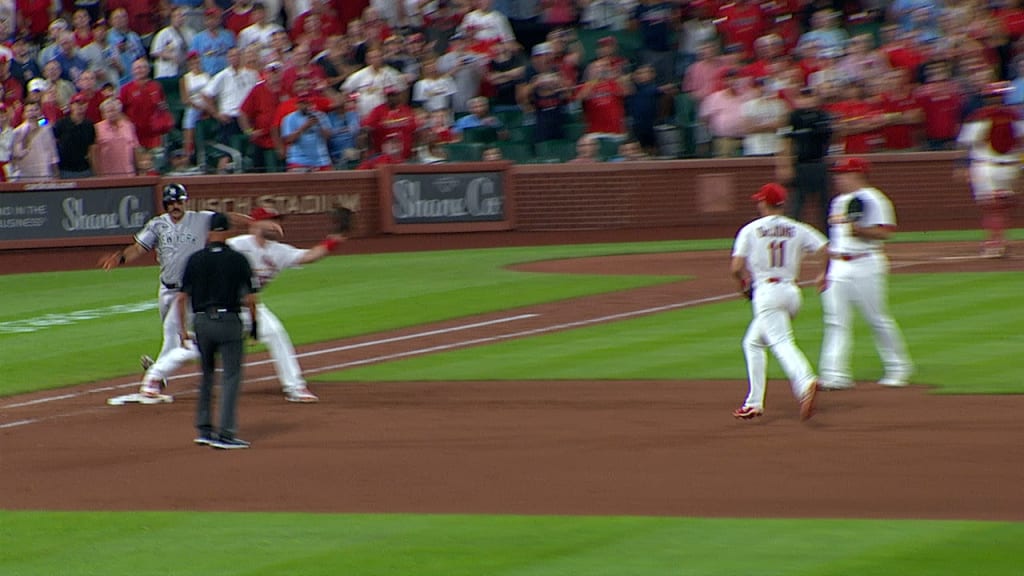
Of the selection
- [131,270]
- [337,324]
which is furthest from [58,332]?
[131,270]

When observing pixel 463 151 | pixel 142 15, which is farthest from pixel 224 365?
pixel 142 15

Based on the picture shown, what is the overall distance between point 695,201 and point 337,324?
33.9ft

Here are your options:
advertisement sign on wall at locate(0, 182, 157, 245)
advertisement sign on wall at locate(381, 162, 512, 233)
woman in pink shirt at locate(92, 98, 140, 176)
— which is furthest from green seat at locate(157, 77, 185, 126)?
advertisement sign on wall at locate(381, 162, 512, 233)

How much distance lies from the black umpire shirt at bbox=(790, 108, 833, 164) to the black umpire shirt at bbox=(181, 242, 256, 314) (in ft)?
31.8

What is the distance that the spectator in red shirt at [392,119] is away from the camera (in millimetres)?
24906

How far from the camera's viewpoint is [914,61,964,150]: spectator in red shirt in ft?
81.8

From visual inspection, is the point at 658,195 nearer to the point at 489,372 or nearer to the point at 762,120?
the point at 762,120

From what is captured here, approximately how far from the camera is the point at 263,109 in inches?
965

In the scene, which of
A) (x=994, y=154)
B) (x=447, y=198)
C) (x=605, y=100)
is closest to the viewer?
(x=994, y=154)

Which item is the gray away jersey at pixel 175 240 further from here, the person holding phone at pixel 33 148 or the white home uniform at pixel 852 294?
the person holding phone at pixel 33 148

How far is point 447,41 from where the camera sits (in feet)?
89.8

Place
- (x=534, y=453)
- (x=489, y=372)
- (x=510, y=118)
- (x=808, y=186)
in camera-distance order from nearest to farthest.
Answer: (x=534, y=453), (x=489, y=372), (x=808, y=186), (x=510, y=118)

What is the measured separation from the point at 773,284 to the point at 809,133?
324 inches

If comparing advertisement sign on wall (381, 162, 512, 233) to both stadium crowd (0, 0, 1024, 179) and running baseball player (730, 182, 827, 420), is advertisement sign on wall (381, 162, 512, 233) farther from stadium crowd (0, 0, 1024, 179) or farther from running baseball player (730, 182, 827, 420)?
running baseball player (730, 182, 827, 420)
